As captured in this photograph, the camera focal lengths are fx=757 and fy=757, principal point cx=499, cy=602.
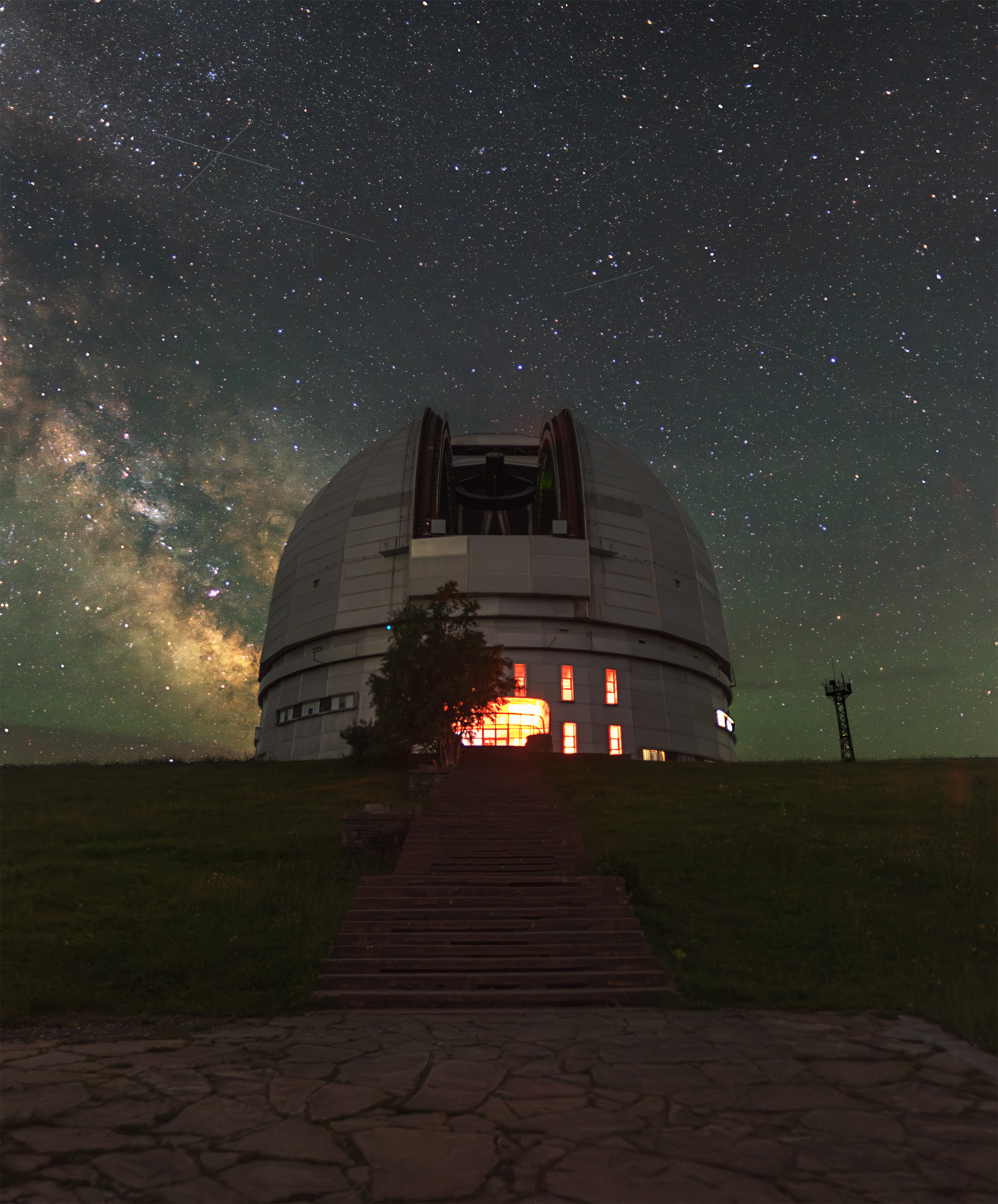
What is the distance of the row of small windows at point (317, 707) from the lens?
42.8 m

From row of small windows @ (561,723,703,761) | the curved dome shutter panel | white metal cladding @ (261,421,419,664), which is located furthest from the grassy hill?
the curved dome shutter panel

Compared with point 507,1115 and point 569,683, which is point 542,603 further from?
point 507,1115

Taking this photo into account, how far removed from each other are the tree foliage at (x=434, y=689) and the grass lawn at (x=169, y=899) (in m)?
4.08

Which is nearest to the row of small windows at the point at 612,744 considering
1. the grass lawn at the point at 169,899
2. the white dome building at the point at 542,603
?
the white dome building at the point at 542,603

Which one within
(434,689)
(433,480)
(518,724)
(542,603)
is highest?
(433,480)

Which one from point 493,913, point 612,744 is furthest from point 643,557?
point 493,913

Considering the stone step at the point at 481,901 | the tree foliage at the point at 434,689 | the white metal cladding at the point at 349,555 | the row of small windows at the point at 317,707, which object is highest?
the white metal cladding at the point at 349,555

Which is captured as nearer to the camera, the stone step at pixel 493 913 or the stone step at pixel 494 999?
the stone step at pixel 494 999

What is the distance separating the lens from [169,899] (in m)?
12.1

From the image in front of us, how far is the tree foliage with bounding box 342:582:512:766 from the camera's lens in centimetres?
2798

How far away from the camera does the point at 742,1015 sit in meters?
7.71

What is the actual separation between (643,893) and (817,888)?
2.93m

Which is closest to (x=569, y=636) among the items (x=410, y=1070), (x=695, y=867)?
(x=695, y=867)

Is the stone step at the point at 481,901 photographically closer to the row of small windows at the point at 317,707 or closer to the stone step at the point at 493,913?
the stone step at the point at 493,913
